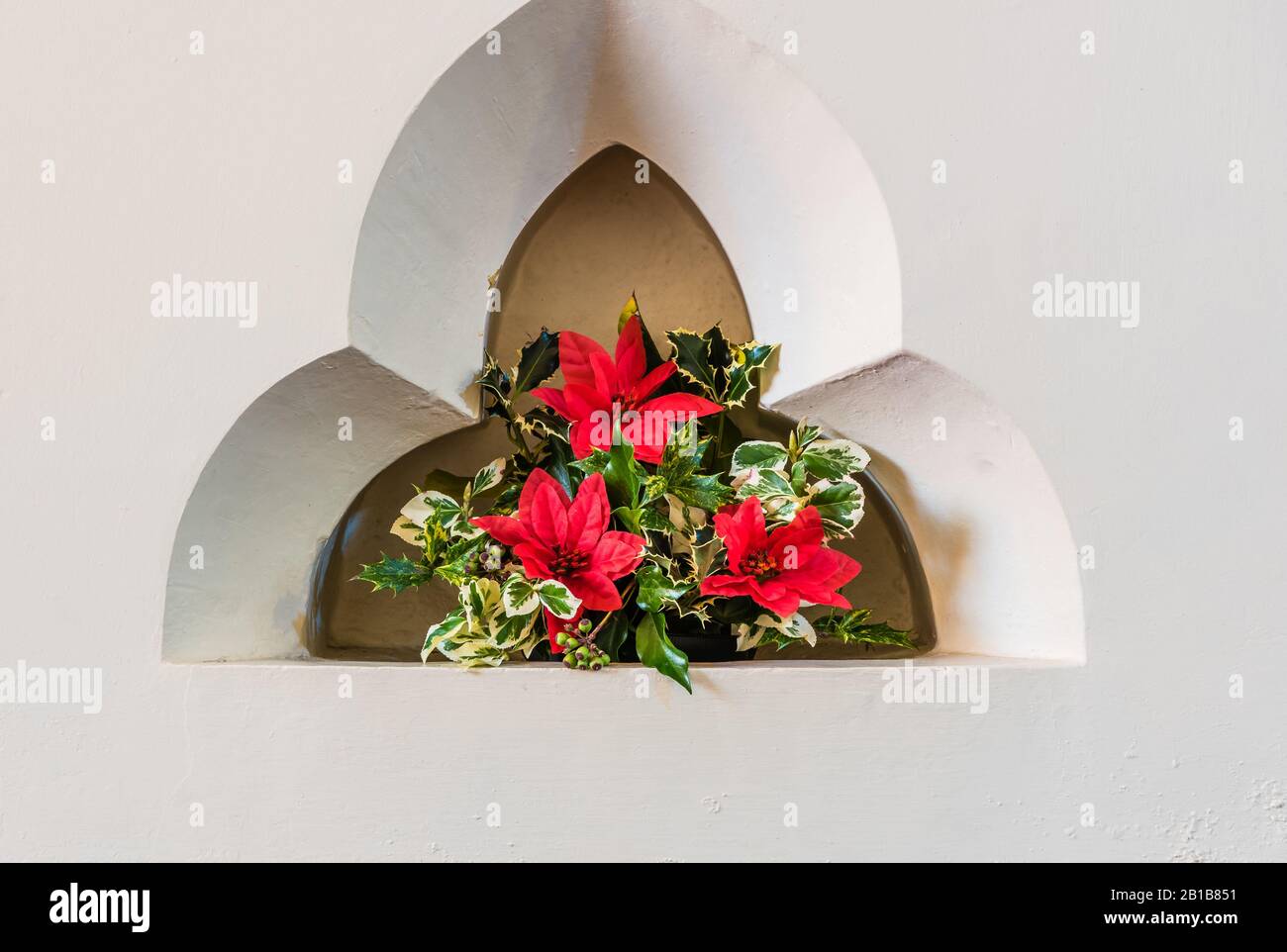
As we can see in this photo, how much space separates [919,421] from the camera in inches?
39.6

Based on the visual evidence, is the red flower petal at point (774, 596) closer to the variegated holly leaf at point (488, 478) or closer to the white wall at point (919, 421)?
the white wall at point (919, 421)

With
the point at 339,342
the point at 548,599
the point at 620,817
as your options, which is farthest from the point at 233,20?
the point at 620,817

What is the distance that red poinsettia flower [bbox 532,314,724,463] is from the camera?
1.01 meters

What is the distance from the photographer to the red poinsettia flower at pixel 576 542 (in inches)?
35.9

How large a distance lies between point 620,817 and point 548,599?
0.75 feet

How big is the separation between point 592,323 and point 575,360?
16cm

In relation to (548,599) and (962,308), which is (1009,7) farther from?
(548,599)

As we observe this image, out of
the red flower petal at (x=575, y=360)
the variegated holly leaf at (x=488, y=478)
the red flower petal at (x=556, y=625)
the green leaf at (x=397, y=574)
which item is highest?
the red flower petal at (x=575, y=360)

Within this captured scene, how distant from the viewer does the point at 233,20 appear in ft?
3.23

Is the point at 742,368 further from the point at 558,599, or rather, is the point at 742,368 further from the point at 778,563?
the point at 558,599

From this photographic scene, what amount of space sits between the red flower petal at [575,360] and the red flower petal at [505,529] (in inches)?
7.4

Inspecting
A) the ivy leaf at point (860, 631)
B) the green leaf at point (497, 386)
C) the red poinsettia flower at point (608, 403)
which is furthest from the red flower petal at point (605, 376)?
the ivy leaf at point (860, 631)

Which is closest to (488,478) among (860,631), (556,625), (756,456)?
(556,625)

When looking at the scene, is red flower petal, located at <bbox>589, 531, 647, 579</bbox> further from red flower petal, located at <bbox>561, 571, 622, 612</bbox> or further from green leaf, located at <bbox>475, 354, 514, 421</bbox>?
green leaf, located at <bbox>475, 354, 514, 421</bbox>
